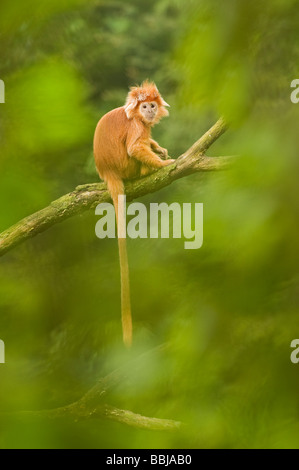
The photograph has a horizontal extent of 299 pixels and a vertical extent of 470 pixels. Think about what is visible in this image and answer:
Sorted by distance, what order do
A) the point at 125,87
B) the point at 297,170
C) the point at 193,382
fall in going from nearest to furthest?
the point at 297,170, the point at 193,382, the point at 125,87

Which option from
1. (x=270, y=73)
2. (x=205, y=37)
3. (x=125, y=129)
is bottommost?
(x=205, y=37)

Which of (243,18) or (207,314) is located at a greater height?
(243,18)

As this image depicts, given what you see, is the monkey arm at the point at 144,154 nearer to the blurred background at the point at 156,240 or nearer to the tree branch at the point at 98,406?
the blurred background at the point at 156,240

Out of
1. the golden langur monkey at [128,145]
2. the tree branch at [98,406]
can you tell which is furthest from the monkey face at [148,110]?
the tree branch at [98,406]

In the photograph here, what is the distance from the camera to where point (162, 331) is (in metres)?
0.94

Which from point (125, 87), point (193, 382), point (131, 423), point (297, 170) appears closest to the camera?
point (297, 170)

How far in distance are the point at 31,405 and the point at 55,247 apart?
31 cm

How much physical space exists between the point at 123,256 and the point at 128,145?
206 mm

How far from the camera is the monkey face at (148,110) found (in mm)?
991

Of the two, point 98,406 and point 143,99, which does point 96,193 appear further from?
point 98,406

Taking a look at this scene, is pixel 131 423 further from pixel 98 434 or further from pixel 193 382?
pixel 193 382

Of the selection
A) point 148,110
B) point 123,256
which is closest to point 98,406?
point 123,256

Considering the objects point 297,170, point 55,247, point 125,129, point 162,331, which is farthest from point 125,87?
point 297,170

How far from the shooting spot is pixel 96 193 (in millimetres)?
986
